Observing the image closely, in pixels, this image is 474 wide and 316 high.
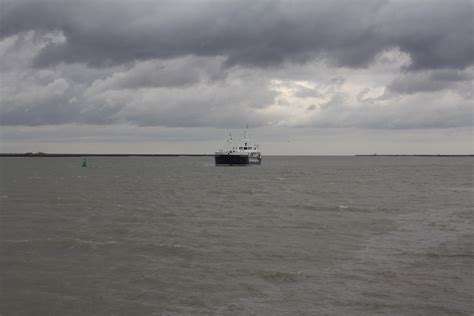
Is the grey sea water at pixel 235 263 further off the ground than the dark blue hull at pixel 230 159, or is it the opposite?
the dark blue hull at pixel 230 159

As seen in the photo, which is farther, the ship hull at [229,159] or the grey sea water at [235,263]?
the ship hull at [229,159]

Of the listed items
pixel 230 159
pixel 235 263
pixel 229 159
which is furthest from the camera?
pixel 230 159

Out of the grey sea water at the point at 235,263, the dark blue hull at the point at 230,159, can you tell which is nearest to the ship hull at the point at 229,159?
the dark blue hull at the point at 230,159

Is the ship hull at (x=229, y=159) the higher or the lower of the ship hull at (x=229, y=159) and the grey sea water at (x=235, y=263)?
the higher

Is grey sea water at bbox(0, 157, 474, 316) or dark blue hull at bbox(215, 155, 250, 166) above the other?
dark blue hull at bbox(215, 155, 250, 166)

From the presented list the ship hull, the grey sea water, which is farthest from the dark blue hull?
the grey sea water

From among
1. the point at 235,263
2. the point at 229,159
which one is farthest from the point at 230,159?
the point at 235,263

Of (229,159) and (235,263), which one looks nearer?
(235,263)

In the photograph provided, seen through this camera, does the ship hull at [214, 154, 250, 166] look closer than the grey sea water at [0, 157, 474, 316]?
No

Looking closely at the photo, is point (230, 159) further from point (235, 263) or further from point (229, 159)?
point (235, 263)

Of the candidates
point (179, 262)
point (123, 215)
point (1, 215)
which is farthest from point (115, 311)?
point (1, 215)

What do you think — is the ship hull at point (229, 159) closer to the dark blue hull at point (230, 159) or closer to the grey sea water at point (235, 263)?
the dark blue hull at point (230, 159)

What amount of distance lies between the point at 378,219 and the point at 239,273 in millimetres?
16044

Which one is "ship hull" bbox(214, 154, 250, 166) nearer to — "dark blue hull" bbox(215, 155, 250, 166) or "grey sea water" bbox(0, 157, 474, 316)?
"dark blue hull" bbox(215, 155, 250, 166)
